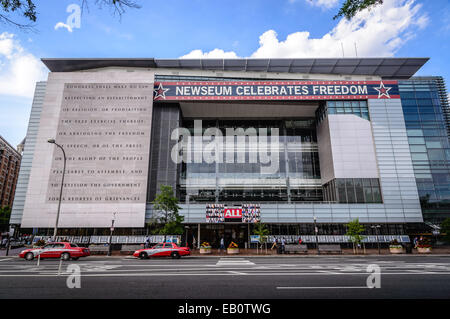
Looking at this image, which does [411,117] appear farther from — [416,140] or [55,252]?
[55,252]

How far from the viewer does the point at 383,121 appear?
1576 inches

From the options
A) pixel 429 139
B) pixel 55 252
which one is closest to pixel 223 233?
pixel 55 252

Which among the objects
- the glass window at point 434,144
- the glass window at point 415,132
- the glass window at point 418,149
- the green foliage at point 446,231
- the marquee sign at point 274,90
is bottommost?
the green foliage at point 446,231

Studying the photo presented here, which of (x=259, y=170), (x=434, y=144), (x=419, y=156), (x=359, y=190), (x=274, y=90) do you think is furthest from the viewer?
(x=259, y=170)

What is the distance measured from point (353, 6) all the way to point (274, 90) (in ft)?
122

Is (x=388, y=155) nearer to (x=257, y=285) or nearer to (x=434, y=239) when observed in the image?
(x=434, y=239)

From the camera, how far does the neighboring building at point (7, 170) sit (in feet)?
259

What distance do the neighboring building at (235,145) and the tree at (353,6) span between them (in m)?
32.8

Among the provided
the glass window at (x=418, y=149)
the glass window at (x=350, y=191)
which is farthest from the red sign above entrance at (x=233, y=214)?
the glass window at (x=418, y=149)

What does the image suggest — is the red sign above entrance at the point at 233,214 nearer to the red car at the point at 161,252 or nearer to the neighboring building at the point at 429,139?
the red car at the point at 161,252

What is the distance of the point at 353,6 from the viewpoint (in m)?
6.69

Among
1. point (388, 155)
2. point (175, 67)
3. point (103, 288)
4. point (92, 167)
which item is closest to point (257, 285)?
point (103, 288)

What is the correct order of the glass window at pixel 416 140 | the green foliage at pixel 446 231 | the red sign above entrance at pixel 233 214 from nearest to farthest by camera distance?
the green foliage at pixel 446 231 < the red sign above entrance at pixel 233 214 < the glass window at pixel 416 140
